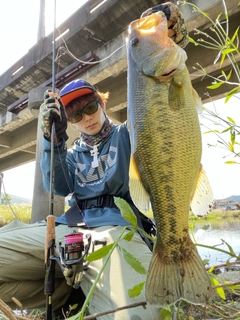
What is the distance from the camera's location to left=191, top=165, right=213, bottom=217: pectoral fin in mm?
1218

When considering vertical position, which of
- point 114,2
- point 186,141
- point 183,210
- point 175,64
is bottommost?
point 183,210

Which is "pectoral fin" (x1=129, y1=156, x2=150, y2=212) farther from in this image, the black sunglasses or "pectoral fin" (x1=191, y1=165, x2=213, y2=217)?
the black sunglasses

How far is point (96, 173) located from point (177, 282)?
1.65 meters

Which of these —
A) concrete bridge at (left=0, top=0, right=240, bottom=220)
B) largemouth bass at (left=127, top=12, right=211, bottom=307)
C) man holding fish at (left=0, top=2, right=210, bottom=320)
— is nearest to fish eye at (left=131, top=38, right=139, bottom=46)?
man holding fish at (left=0, top=2, right=210, bottom=320)

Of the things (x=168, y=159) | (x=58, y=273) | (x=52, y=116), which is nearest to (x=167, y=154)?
(x=168, y=159)

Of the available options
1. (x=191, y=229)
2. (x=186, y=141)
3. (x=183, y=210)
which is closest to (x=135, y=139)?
(x=186, y=141)

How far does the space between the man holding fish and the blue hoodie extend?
0.01m

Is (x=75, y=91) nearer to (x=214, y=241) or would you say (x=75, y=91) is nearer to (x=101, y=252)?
(x=101, y=252)

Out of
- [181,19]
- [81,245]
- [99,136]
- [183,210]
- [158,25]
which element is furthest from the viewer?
[99,136]

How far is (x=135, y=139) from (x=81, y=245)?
947 mm

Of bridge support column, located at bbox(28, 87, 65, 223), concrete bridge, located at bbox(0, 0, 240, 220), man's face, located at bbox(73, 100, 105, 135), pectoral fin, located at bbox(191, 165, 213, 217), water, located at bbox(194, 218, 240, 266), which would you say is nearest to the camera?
pectoral fin, located at bbox(191, 165, 213, 217)

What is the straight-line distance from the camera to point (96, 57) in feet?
17.4

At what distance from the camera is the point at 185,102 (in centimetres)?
122

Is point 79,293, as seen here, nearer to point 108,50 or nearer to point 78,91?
point 78,91
